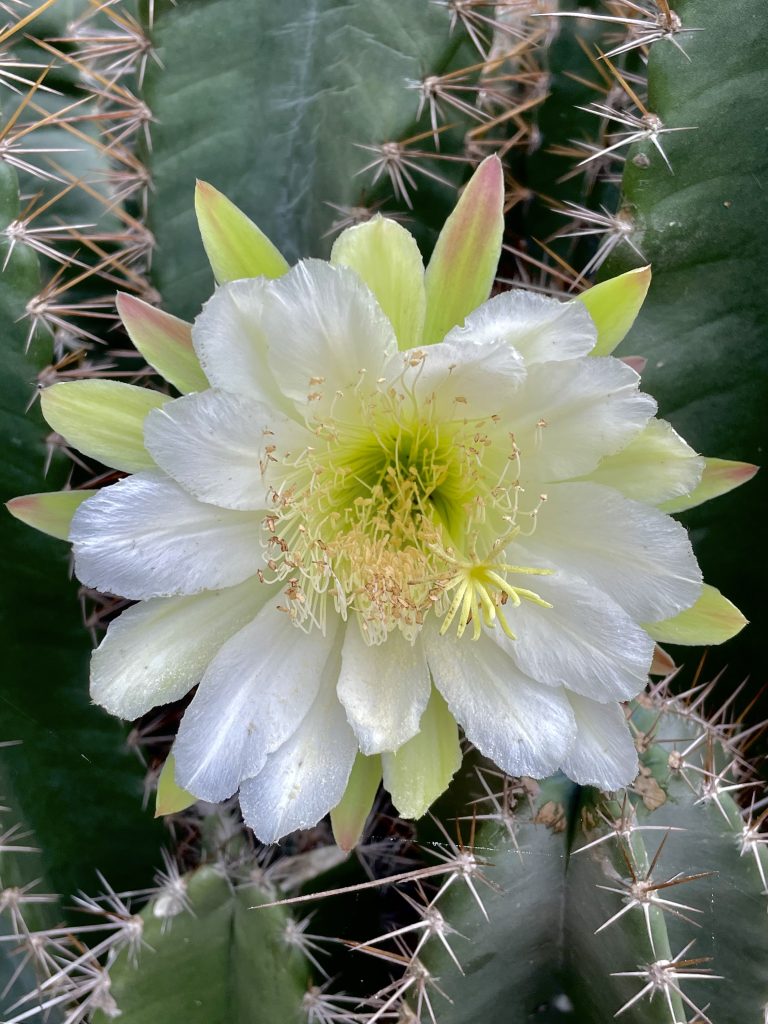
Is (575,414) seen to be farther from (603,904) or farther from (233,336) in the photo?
Answer: (603,904)

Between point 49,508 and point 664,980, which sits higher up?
point 49,508

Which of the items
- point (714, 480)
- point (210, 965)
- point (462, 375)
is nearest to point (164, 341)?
point (462, 375)

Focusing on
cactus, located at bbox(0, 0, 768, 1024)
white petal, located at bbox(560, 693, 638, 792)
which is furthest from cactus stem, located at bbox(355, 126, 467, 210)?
white petal, located at bbox(560, 693, 638, 792)

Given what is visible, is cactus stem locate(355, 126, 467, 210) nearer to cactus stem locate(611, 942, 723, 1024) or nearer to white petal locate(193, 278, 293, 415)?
white petal locate(193, 278, 293, 415)

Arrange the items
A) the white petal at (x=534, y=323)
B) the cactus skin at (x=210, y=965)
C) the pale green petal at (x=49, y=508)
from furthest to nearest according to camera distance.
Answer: the cactus skin at (x=210, y=965)
the pale green petal at (x=49, y=508)
the white petal at (x=534, y=323)

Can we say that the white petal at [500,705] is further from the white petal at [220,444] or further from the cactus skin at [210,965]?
the cactus skin at [210,965]

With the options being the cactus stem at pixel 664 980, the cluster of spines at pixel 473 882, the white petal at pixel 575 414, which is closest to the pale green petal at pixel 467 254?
the white petal at pixel 575 414

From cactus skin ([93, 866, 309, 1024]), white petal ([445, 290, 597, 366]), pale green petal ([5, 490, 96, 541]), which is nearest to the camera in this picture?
white petal ([445, 290, 597, 366])
